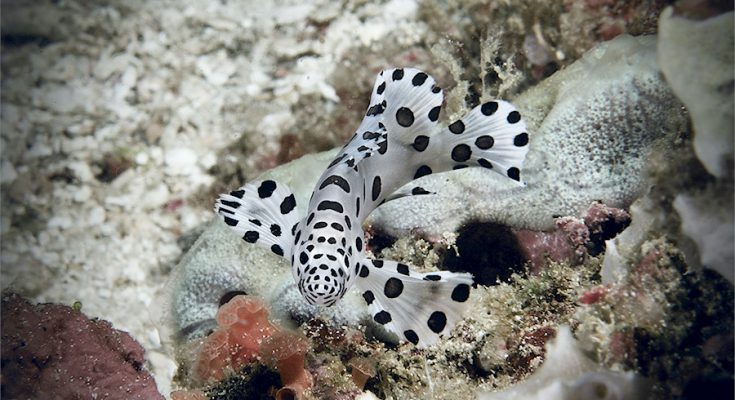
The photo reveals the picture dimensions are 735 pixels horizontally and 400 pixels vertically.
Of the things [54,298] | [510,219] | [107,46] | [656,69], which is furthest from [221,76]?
[656,69]

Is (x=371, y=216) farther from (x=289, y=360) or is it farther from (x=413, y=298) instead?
(x=289, y=360)

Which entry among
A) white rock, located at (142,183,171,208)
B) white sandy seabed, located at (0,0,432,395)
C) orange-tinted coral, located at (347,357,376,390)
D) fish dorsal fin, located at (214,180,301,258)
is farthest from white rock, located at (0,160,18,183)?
orange-tinted coral, located at (347,357,376,390)

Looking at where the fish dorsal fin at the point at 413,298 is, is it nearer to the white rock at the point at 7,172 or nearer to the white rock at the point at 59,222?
the white rock at the point at 59,222

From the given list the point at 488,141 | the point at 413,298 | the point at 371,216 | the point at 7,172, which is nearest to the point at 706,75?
the point at 488,141

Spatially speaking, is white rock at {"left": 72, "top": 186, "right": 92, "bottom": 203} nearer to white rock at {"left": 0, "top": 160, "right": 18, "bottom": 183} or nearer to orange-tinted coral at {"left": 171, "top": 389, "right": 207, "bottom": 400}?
white rock at {"left": 0, "top": 160, "right": 18, "bottom": 183}

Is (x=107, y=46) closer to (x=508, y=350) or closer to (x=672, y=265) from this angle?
(x=508, y=350)

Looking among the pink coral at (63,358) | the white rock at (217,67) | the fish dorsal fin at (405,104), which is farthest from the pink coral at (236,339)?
the white rock at (217,67)

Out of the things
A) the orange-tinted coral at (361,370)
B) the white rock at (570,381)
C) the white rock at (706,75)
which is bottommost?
the orange-tinted coral at (361,370)
